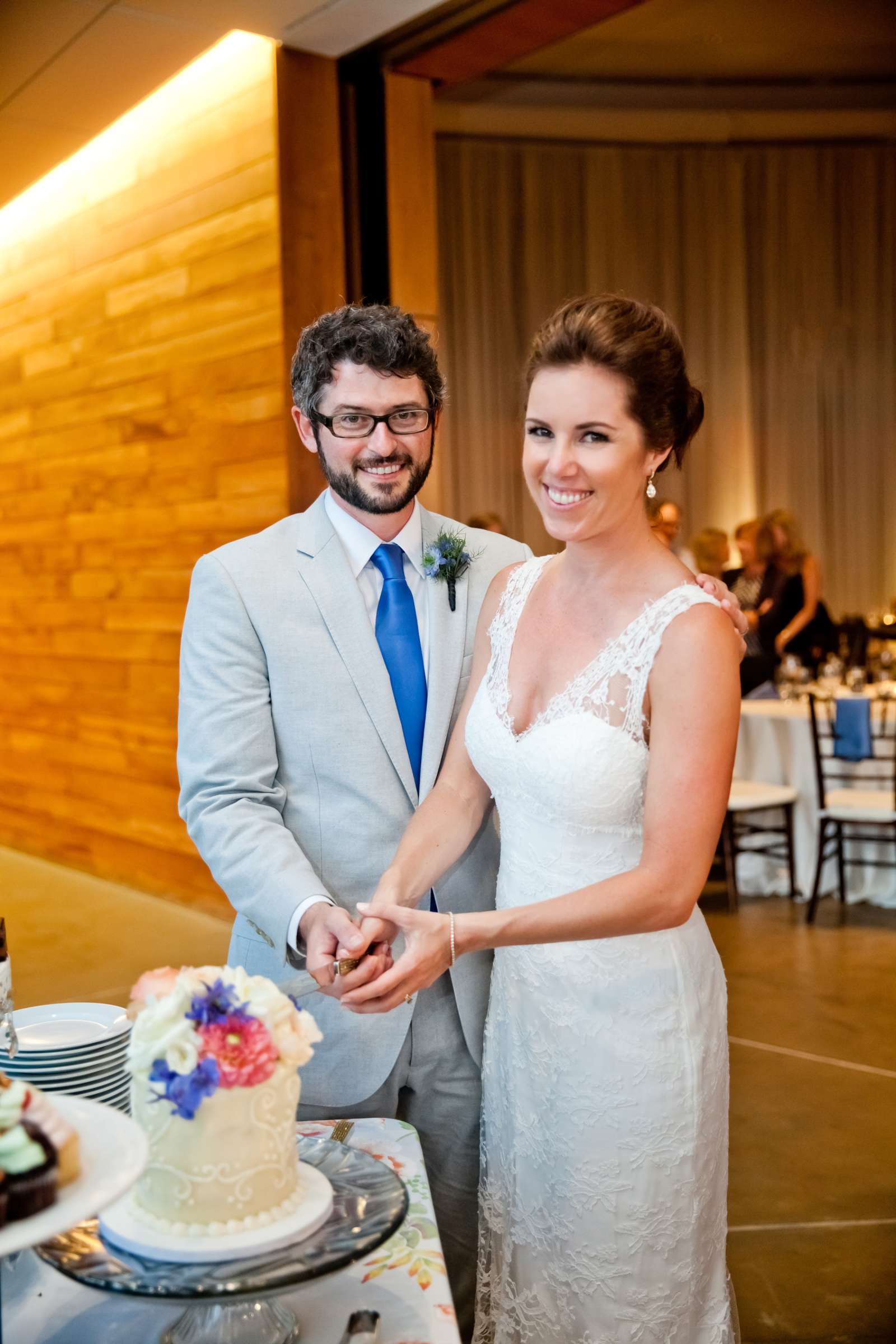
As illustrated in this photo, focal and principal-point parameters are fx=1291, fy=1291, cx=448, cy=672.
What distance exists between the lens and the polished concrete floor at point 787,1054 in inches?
128

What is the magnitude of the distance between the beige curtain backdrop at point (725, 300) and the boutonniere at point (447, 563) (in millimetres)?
9771

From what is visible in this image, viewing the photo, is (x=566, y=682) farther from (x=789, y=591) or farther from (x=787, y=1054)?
(x=789, y=591)

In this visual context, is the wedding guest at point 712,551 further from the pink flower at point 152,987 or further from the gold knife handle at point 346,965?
the pink flower at point 152,987

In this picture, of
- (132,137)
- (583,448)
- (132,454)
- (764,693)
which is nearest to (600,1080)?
(583,448)

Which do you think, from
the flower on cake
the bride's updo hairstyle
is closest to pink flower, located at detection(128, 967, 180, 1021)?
the flower on cake

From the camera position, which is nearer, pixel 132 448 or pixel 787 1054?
pixel 787 1054

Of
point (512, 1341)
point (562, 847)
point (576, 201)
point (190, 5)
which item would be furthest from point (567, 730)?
point (576, 201)

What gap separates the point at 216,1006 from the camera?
1250mm

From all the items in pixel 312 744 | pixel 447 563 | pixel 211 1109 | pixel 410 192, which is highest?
pixel 410 192

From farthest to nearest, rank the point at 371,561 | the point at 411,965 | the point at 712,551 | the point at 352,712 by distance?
1. the point at 712,551
2. the point at 371,561
3. the point at 352,712
4. the point at 411,965

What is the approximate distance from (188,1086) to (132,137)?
5.43 metres

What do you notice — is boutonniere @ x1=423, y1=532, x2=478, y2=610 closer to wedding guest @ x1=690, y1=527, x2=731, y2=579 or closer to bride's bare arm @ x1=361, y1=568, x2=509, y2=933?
bride's bare arm @ x1=361, y1=568, x2=509, y2=933

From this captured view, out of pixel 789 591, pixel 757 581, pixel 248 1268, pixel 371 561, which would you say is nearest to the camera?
pixel 248 1268

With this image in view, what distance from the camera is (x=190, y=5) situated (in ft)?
14.8
